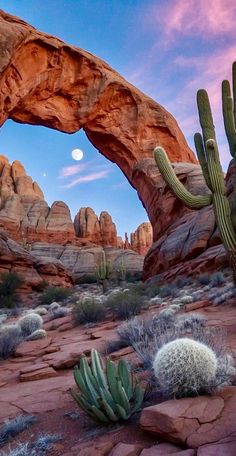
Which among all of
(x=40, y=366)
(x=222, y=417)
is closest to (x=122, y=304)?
(x=40, y=366)

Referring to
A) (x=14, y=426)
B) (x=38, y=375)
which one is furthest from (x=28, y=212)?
(x=14, y=426)

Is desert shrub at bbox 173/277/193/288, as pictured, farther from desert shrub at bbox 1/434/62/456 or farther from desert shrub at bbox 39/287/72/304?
desert shrub at bbox 1/434/62/456

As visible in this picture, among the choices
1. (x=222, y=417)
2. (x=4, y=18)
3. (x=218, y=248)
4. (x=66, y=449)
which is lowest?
(x=66, y=449)

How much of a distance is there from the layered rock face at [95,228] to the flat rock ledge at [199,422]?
5008 centimetres

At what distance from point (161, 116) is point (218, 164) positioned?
80.7ft

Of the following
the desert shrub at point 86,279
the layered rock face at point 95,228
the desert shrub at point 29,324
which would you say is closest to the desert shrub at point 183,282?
the desert shrub at point 29,324

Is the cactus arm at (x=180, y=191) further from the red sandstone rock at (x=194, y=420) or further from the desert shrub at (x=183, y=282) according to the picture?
the desert shrub at (x=183, y=282)

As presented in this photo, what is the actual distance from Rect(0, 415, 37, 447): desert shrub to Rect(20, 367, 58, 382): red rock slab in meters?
1.65

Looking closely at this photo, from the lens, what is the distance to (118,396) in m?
3.12

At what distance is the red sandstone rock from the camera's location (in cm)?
242

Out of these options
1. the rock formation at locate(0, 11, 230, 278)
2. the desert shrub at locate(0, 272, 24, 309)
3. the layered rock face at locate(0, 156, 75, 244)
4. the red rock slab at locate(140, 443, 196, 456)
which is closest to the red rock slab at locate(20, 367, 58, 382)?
the red rock slab at locate(140, 443, 196, 456)

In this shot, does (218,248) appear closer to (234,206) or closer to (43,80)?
(234,206)

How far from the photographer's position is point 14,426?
3416 mm

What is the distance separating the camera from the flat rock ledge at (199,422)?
2.29 m
